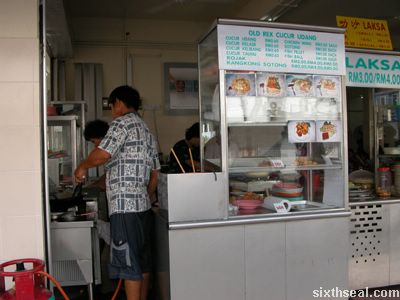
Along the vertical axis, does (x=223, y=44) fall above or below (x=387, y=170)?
above

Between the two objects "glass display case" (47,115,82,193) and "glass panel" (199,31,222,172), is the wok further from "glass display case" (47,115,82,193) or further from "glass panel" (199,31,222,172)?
"glass panel" (199,31,222,172)

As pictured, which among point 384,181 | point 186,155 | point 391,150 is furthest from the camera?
point 391,150

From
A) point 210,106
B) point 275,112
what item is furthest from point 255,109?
point 210,106

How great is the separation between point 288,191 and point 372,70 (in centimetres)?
123

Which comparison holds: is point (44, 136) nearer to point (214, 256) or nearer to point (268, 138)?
point (214, 256)

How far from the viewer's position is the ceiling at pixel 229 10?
465 cm

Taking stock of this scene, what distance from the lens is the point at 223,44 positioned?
2.37m

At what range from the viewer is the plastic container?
10.6 feet

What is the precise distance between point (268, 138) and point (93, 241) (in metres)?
1.50

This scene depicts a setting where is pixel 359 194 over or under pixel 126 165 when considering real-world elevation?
under

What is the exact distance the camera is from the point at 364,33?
3.26 meters

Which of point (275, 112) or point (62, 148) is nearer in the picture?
point (275, 112)

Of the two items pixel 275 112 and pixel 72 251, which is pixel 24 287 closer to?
pixel 72 251

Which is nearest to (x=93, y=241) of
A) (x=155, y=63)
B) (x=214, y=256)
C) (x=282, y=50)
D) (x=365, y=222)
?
(x=214, y=256)
